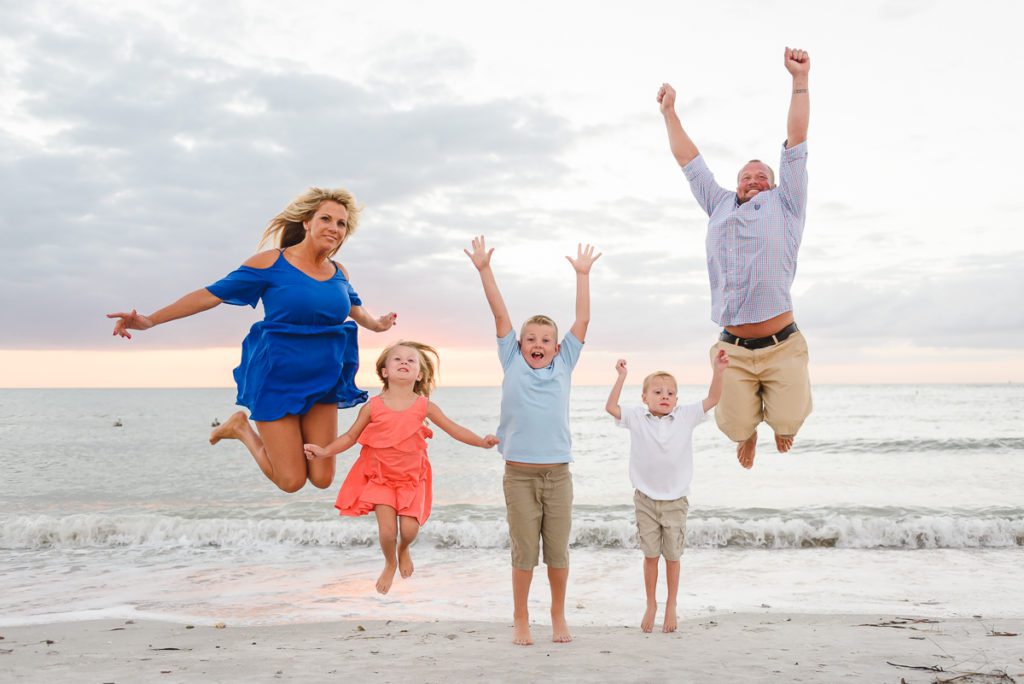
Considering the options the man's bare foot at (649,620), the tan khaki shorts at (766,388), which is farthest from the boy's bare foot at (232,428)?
the man's bare foot at (649,620)

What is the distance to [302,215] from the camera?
17.5ft

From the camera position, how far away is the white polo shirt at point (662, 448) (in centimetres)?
618

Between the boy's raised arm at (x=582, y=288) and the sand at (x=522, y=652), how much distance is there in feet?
7.78

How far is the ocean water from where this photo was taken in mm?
8828

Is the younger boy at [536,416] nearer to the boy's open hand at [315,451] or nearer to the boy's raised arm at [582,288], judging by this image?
the boy's raised arm at [582,288]

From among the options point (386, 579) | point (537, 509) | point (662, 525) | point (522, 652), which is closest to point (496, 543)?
point (522, 652)

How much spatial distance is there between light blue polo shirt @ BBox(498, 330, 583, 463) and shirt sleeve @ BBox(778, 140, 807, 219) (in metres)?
1.74

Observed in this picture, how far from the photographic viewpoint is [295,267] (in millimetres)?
5277

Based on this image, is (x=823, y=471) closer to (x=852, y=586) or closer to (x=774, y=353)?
(x=852, y=586)

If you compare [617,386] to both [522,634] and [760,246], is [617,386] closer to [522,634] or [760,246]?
[760,246]

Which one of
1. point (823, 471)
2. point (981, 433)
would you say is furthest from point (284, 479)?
point (981, 433)

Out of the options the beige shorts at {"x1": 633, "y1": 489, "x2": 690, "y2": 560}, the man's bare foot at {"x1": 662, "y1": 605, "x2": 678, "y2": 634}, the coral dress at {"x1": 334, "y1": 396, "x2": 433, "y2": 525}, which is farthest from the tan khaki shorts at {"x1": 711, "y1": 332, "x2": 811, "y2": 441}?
the man's bare foot at {"x1": 662, "y1": 605, "x2": 678, "y2": 634}

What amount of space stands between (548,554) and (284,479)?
6.43 feet

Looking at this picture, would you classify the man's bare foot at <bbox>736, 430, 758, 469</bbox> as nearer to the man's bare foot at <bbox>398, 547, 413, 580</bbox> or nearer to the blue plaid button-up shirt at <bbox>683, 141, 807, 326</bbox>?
the blue plaid button-up shirt at <bbox>683, 141, 807, 326</bbox>
